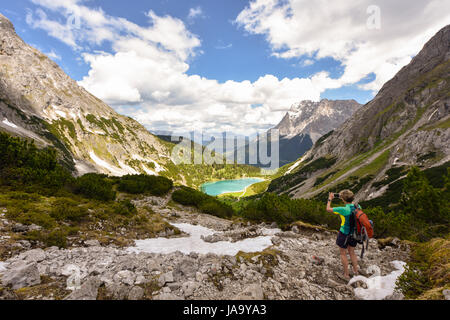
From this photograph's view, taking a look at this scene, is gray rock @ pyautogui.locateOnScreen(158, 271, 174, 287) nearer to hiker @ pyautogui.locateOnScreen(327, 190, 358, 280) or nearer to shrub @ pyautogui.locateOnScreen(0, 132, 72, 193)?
hiker @ pyautogui.locateOnScreen(327, 190, 358, 280)

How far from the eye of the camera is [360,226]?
25.0 ft

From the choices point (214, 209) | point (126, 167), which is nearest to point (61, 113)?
point (126, 167)

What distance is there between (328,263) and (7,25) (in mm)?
298864

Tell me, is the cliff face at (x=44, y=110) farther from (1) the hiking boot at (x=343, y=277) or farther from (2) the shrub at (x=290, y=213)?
(1) the hiking boot at (x=343, y=277)

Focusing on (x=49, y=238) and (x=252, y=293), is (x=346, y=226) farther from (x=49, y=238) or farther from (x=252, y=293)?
(x=49, y=238)

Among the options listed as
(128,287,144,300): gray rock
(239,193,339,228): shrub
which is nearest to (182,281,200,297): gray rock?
(128,287,144,300): gray rock

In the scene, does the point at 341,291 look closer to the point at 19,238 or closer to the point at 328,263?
the point at 328,263

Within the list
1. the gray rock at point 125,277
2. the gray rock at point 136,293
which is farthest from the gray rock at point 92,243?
the gray rock at point 136,293

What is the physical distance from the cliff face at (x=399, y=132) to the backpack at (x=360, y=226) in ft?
295

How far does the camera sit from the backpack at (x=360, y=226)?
293 inches

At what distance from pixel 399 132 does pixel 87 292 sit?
17721 cm

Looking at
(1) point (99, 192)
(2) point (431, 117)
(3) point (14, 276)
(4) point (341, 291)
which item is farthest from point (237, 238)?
(2) point (431, 117)

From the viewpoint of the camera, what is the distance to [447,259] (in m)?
7.93

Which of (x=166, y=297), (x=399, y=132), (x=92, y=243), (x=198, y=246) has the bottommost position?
(x=198, y=246)
